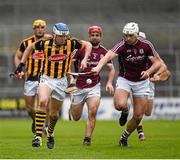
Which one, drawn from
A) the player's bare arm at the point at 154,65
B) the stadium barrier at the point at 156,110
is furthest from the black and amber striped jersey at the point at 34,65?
the stadium barrier at the point at 156,110

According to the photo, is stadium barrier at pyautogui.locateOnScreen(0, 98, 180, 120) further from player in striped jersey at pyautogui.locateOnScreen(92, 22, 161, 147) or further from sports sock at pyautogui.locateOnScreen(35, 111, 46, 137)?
sports sock at pyautogui.locateOnScreen(35, 111, 46, 137)

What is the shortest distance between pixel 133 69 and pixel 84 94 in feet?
5.60

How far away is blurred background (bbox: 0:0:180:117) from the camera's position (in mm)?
33688

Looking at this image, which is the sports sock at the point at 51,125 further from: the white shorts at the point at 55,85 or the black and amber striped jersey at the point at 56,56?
the black and amber striped jersey at the point at 56,56

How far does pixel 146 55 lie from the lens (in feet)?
49.8

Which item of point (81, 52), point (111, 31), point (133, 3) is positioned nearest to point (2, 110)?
point (111, 31)

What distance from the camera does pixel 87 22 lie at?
1458 inches

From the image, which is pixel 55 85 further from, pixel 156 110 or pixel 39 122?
pixel 156 110

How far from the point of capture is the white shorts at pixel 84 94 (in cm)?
1636

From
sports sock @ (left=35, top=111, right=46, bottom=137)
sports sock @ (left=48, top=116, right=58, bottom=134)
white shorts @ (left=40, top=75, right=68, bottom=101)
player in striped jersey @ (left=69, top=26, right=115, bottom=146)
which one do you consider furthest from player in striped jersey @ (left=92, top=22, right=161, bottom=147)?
sports sock @ (left=35, top=111, right=46, bottom=137)

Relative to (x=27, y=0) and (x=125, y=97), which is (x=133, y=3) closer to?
(x=27, y=0)

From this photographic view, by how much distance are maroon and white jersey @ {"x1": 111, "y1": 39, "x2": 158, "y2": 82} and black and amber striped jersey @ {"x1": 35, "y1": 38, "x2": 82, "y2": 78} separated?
2.98 ft

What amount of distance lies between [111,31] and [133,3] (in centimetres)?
377

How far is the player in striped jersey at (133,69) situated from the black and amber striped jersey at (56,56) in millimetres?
809
